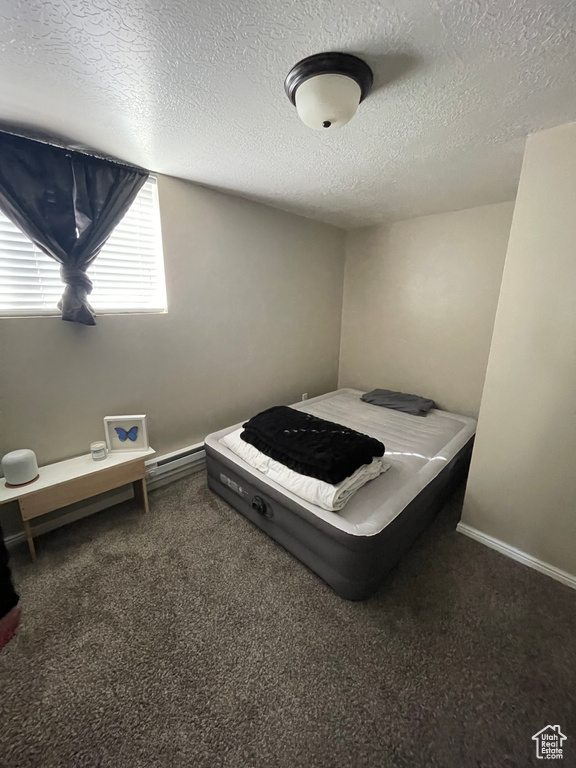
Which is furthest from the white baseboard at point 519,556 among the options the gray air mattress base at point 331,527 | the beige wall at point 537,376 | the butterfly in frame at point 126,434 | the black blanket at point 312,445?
the butterfly in frame at point 126,434

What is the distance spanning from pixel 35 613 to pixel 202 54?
7.87 ft

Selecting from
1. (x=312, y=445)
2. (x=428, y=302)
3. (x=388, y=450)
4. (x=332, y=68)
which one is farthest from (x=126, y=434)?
(x=428, y=302)

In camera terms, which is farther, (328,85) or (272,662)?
(272,662)

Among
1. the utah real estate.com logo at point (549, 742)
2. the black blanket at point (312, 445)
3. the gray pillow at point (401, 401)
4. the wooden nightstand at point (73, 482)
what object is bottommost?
the utah real estate.com logo at point (549, 742)

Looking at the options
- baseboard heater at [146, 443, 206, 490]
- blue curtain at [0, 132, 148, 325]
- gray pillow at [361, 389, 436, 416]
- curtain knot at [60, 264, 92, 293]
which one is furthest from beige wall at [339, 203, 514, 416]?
curtain knot at [60, 264, 92, 293]

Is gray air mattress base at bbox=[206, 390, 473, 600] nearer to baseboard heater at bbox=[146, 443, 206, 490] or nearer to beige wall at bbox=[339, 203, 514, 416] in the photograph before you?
baseboard heater at bbox=[146, 443, 206, 490]

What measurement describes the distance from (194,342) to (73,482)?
3.99 ft

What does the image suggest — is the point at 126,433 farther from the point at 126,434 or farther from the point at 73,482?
the point at 73,482

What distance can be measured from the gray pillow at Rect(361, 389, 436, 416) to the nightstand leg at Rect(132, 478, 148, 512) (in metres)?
2.19

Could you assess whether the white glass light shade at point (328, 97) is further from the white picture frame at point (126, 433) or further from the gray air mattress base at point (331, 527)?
the white picture frame at point (126, 433)

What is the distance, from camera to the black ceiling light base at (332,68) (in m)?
1.02

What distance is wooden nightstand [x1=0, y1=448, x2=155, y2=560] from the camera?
1.58 meters

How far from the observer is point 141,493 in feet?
6.76

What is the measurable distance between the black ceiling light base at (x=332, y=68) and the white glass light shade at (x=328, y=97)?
0.5 inches
